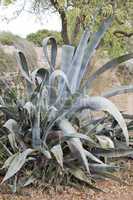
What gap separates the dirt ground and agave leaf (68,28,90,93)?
1.06 meters

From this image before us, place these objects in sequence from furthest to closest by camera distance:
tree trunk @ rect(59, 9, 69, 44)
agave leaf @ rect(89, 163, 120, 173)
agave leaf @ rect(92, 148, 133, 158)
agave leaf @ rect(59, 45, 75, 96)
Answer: tree trunk @ rect(59, 9, 69, 44) < agave leaf @ rect(59, 45, 75, 96) < agave leaf @ rect(92, 148, 133, 158) < agave leaf @ rect(89, 163, 120, 173)

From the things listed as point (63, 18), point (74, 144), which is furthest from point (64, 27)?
point (74, 144)

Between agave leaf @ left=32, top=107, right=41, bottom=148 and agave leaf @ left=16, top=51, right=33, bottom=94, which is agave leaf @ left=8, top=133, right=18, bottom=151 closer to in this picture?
agave leaf @ left=32, top=107, right=41, bottom=148

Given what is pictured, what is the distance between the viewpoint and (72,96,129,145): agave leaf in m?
3.77

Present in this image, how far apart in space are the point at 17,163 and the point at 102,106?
88 centimetres

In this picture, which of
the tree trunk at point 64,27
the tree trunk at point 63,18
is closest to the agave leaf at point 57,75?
the tree trunk at point 63,18

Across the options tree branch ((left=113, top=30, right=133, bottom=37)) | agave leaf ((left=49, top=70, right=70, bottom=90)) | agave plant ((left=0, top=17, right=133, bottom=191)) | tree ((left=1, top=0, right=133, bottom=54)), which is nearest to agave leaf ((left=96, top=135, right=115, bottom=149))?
agave plant ((left=0, top=17, right=133, bottom=191))

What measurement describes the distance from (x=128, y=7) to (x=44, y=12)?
1476mm

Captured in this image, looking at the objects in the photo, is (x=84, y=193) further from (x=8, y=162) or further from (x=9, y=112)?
(x=9, y=112)

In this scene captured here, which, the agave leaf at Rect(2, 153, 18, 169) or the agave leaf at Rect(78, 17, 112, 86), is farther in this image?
the agave leaf at Rect(78, 17, 112, 86)

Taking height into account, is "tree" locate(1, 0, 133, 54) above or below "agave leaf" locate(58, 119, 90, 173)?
above

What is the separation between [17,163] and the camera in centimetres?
403

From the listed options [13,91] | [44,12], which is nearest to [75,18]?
[44,12]

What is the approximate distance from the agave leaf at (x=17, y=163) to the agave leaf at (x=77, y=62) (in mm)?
994
